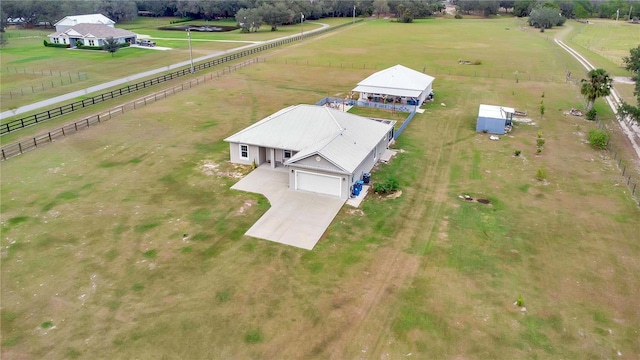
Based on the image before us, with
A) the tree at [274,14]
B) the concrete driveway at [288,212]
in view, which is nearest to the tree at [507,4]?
the tree at [274,14]

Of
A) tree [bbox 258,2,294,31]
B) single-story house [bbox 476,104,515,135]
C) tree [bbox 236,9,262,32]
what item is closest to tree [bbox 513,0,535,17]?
tree [bbox 258,2,294,31]

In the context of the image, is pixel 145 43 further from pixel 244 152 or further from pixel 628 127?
pixel 628 127

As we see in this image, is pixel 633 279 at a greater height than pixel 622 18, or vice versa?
pixel 622 18

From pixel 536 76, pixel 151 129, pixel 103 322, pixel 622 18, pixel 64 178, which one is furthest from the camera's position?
pixel 622 18

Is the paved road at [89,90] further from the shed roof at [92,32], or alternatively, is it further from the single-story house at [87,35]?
the shed roof at [92,32]

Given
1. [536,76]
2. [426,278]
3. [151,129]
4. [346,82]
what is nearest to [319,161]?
[426,278]

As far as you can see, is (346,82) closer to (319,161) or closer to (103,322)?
(319,161)
